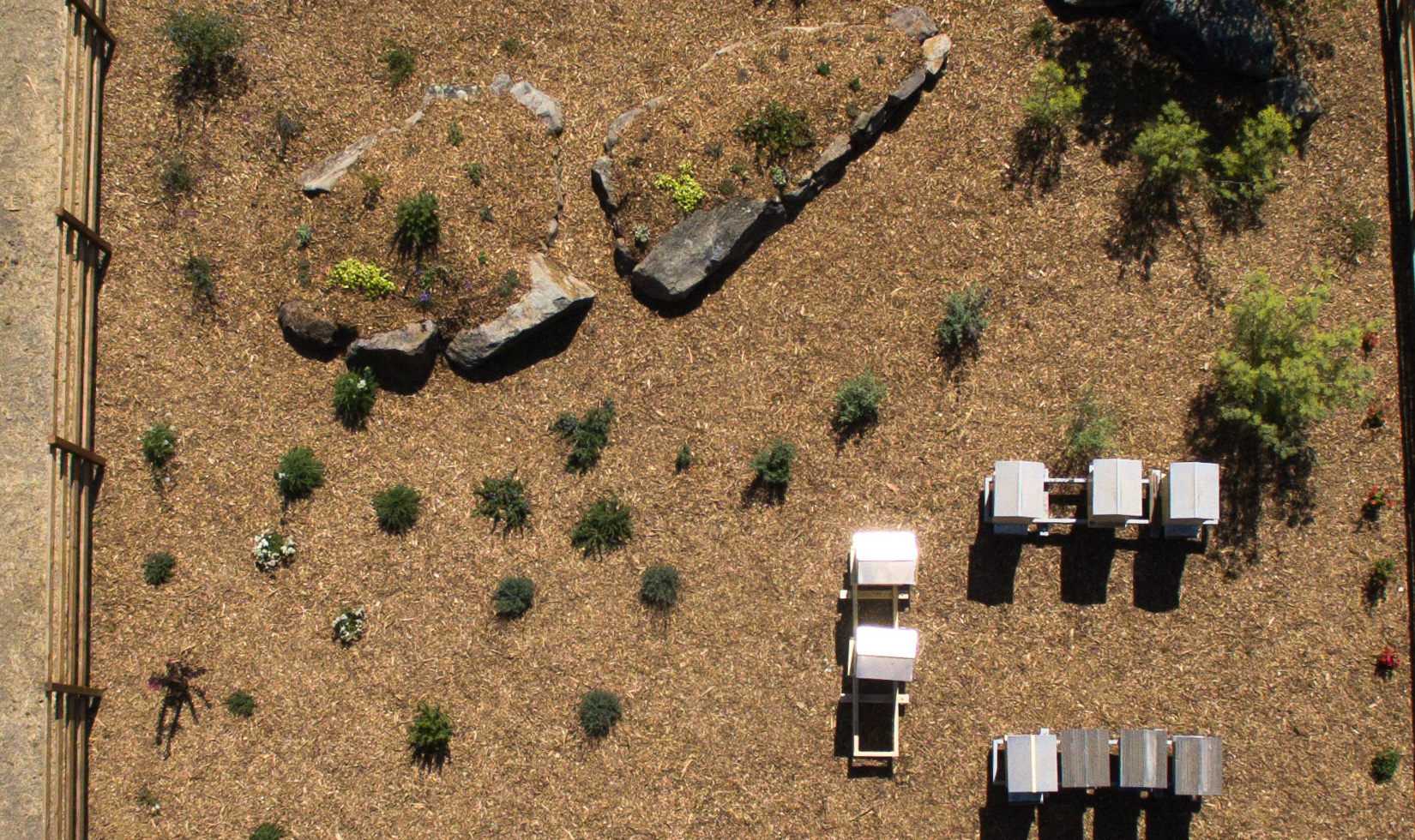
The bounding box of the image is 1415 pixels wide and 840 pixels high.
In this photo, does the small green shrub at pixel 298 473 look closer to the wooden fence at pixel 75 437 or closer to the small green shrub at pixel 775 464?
the wooden fence at pixel 75 437

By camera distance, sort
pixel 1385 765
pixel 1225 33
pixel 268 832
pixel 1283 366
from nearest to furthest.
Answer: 1. pixel 1283 366
2. pixel 1385 765
3. pixel 268 832
4. pixel 1225 33

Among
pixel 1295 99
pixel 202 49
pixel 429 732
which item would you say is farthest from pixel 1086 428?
pixel 202 49

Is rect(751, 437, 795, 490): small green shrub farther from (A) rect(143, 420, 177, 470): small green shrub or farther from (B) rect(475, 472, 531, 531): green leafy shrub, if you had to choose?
(A) rect(143, 420, 177, 470): small green shrub

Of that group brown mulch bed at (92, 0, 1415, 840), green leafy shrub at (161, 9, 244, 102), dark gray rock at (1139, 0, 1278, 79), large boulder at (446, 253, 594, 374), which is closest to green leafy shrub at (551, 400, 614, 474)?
brown mulch bed at (92, 0, 1415, 840)

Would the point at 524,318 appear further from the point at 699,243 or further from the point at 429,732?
the point at 429,732

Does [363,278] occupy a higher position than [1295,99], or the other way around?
[1295,99]

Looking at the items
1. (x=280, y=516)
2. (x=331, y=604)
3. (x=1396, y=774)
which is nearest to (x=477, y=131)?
(x=280, y=516)
